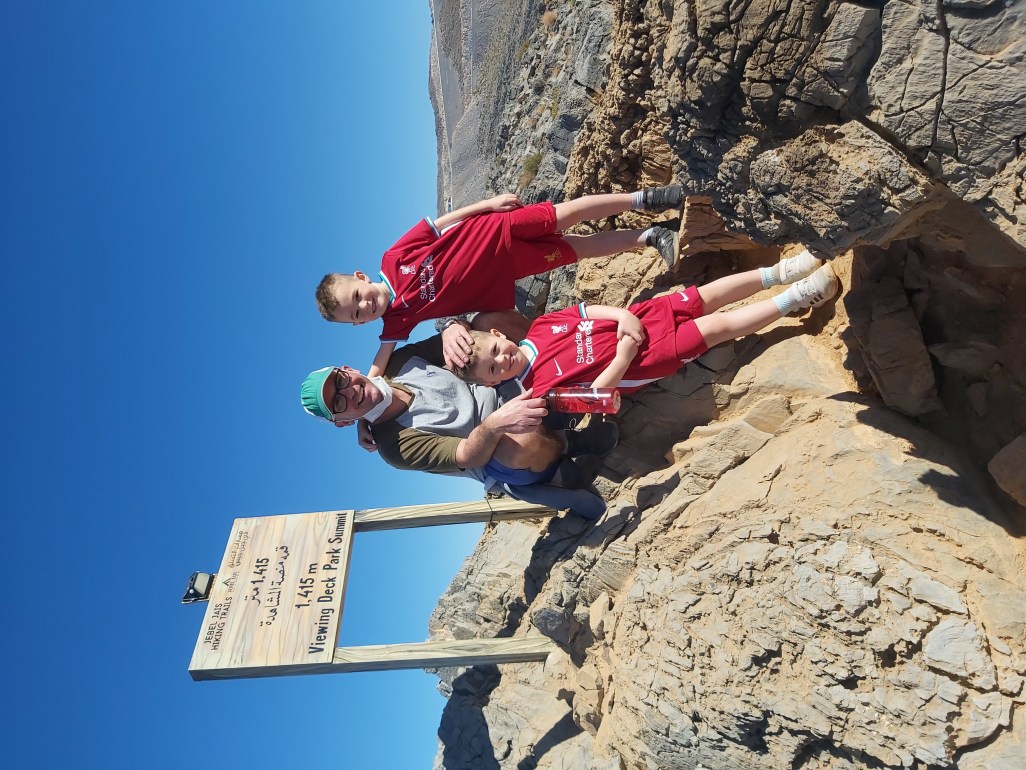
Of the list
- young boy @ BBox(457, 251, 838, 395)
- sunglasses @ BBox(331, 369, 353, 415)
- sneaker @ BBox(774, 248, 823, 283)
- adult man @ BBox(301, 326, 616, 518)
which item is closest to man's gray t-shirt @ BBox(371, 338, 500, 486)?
adult man @ BBox(301, 326, 616, 518)

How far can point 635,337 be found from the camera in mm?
5191

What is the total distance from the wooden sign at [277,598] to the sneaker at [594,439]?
2.48 m

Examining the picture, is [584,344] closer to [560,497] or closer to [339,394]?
[560,497]

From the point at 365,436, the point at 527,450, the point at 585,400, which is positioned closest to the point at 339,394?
the point at 365,436

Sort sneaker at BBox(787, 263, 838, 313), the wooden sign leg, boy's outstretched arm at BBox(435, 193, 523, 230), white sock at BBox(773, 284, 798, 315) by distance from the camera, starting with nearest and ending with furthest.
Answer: sneaker at BBox(787, 263, 838, 313) → white sock at BBox(773, 284, 798, 315) → boy's outstretched arm at BBox(435, 193, 523, 230) → the wooden sign leg

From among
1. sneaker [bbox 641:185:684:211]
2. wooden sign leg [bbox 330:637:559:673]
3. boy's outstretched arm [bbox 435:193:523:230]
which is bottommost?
wooden sign leg [bbox 330:637:559:673]

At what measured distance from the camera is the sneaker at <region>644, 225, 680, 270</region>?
5.97 metres

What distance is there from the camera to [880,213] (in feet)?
10.9

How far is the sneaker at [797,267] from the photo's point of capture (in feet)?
16.4

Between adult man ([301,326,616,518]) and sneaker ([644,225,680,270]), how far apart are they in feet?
5.67

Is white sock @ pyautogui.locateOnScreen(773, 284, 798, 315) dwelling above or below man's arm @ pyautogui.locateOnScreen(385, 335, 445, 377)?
below

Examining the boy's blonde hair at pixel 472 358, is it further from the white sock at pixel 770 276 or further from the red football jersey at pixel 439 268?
the white sock at pixel 770 276

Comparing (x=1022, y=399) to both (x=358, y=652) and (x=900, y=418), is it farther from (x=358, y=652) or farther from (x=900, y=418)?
(x=358, y=652)

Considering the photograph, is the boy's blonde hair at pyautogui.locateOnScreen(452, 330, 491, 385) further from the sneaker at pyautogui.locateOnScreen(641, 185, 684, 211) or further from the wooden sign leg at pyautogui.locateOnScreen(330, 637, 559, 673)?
the wooden sign leg at pyautogui.locateOnScreen(330, 637, 559, 673)
